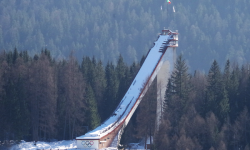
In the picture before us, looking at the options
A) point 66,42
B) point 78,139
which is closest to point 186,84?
point 78,139

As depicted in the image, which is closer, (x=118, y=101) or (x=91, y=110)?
(x=91, y=110)

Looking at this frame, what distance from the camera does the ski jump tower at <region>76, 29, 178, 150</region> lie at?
47.3 m

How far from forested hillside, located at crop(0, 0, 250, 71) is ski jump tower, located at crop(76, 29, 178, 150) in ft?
242

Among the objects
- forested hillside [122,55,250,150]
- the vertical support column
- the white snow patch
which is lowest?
the white snow patch

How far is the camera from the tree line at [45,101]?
4959cm

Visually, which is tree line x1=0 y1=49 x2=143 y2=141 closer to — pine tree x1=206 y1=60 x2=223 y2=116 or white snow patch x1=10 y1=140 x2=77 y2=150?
white snow patch x1=10 y1=140 x2=77 y2=150

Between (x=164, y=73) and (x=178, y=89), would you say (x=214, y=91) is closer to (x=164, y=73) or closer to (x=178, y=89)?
(x=178, y=89)

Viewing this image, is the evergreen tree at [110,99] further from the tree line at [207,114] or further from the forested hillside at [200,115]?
the tree line at [207,114]

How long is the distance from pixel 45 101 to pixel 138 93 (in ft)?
28.4

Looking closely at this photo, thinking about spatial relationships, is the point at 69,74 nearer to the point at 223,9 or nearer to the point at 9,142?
the point at 9,142

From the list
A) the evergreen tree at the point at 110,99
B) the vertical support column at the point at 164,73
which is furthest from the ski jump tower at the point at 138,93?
the evergreen tree at the point at 110,99

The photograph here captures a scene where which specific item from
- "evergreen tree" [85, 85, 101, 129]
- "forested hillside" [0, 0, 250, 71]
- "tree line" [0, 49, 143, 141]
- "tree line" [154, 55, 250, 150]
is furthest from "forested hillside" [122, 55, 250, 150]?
"forested hillside" [0, 0, 250, 71]

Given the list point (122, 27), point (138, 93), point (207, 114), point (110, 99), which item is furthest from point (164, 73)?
point (122, 27)

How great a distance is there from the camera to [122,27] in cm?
14962
